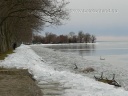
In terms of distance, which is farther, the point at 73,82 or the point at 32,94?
the point at 73,82

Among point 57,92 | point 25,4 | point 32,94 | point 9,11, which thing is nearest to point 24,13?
point 9,11

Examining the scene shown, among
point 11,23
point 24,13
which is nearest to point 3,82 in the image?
point 24,13

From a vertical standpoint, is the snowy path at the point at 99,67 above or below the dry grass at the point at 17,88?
below

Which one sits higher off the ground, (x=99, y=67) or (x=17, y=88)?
(x=17, y=88)

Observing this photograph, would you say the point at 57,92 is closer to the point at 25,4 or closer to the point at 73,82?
the point at 73,82

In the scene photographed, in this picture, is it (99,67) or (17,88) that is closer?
(17,88)

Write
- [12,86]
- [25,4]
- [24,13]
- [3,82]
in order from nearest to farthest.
Answer: [12,86], [3,82], [25,4], [24,13]

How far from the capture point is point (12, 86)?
437 inches

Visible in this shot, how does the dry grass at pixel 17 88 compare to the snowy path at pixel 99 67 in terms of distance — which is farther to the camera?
the snowy path at pixel 99 67

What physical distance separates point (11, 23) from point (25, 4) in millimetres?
17608

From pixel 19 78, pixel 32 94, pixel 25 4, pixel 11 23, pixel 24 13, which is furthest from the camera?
pixel 11 23

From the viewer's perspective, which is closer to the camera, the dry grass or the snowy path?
the dry grass

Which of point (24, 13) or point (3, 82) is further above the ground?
point (24, 13)

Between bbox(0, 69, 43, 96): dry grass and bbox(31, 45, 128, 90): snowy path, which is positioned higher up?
bbox(0, 69, 43, 96): dry grass
